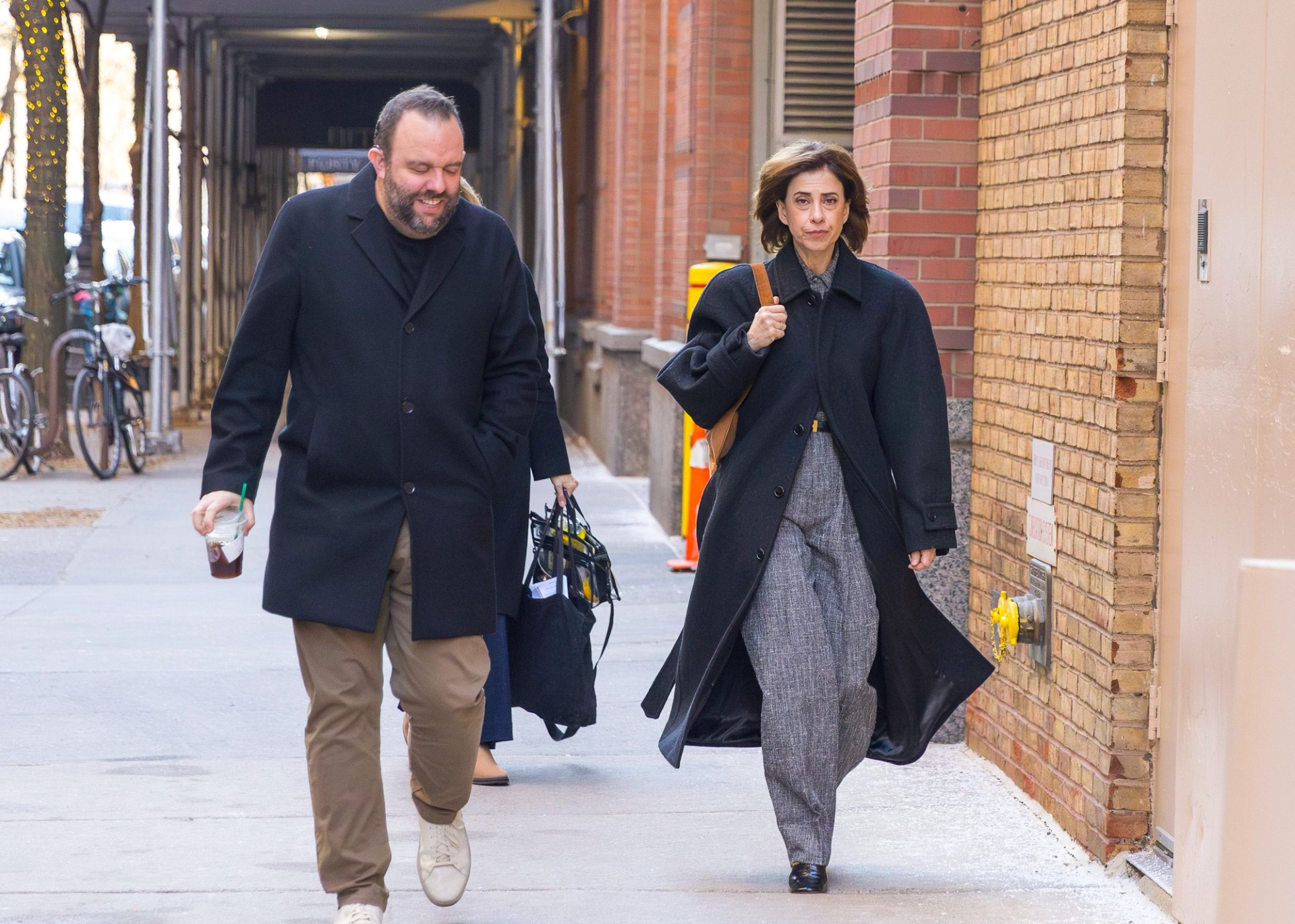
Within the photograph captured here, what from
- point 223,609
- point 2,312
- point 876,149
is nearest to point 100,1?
point 2,312

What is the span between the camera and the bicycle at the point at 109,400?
529 inches

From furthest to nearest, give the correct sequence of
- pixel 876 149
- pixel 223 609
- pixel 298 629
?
pixel 223 609 → pixel 876 149 → pixel 298 629

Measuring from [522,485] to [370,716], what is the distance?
4.73 feet

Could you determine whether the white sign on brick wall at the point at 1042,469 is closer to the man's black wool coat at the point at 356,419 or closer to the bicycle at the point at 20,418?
the man's black wool coat at the point at 356,419

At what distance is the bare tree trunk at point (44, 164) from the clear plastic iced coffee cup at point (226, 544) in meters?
11.3

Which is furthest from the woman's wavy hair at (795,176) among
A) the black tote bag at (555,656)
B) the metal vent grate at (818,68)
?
the metal vent grate at (818,68)

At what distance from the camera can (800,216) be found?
4430 mm

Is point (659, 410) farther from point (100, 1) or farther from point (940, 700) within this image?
point (100, 1)

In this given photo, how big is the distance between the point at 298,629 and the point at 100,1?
14261mm

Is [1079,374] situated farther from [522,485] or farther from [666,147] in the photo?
[666,147]

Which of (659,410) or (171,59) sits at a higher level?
(171,59)

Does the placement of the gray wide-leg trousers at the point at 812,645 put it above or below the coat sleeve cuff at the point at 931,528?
below

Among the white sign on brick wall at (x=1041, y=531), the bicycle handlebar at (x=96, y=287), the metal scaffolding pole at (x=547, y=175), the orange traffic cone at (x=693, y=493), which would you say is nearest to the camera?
the white sign on brick wall at (x=1041, y=531)

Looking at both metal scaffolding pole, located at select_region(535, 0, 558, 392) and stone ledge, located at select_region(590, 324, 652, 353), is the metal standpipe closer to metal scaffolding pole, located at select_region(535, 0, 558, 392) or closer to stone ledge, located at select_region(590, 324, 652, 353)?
metal scaffolding pole, located at select_region(535, 0, 558, 392)
